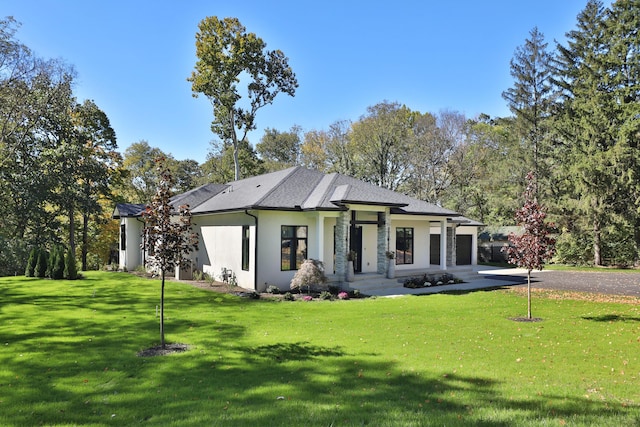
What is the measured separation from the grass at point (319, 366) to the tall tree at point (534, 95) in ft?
74.7

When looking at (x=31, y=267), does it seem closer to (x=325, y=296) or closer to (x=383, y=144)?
(x=325, y=296)

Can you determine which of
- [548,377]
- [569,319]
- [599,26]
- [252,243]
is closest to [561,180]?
[599,26]

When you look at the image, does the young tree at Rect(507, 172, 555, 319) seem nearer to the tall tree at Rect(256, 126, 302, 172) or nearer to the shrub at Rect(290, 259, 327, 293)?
the shrub at Rect(290, 259, 327, 293)

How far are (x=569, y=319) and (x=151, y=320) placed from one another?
11.7m

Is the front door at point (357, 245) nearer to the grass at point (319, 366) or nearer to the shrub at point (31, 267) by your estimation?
the grass at point (319, 366)

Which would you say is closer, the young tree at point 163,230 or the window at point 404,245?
the young tree at point 163,230

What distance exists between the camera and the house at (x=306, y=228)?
52.5ft

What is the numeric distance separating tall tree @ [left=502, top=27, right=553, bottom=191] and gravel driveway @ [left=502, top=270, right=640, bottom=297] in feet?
39.0

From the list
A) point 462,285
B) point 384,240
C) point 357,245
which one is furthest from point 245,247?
point 462,285

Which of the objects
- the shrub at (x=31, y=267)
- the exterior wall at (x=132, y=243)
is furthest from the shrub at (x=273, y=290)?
the shrub at (x=31, y=267)

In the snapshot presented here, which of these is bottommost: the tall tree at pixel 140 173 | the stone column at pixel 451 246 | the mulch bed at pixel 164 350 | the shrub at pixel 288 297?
the shrub at pixel 288 297

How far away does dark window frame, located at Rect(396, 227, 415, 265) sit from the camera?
21125 mm

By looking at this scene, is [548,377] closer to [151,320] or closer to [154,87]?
[151,320]

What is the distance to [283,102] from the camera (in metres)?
32.4
